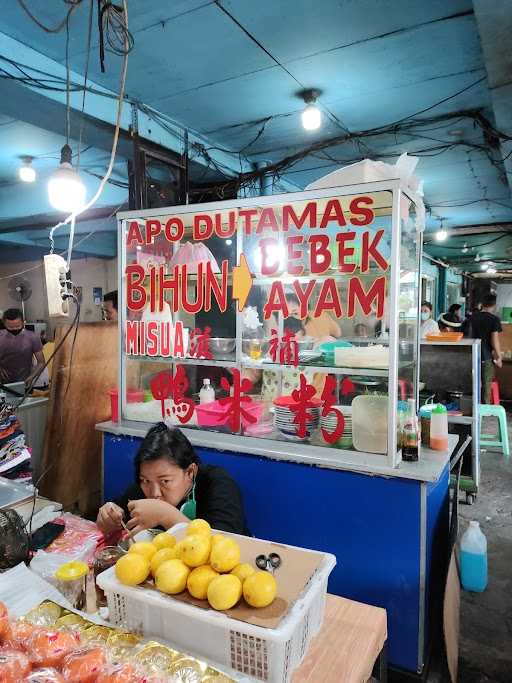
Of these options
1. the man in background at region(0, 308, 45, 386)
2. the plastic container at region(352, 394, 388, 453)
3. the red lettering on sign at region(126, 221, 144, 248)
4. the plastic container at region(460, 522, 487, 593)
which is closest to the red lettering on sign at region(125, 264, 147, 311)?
the red lettering on sign at region(126, 221, 144, 248)

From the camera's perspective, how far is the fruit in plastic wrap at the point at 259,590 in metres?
1.05

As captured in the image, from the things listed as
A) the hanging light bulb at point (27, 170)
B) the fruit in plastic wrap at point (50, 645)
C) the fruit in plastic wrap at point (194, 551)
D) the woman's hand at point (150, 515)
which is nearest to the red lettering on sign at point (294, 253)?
the woman's hand at point (150, 515)

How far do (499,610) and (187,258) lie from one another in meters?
2.79

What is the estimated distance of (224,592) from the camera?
1.05 metres

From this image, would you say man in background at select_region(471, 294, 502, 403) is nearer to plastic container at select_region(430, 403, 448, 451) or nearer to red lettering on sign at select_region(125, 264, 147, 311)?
plastic container at select_region(430, 403, 448, 451)

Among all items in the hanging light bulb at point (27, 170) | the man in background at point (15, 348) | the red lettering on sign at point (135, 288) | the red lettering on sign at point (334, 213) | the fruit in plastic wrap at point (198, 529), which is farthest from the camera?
the hanging light bulb at point (27, 170)

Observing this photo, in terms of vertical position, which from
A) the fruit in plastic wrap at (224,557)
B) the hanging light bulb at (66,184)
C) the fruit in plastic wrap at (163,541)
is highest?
the hanging light bulb at (66,184)

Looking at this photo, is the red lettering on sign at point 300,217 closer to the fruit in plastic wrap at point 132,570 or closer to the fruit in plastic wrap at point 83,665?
the fruit in plastic wrap at point 132,570

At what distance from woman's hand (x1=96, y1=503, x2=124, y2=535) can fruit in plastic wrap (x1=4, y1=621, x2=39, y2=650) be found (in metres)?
0.62

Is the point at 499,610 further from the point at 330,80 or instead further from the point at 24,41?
the point at 24,41

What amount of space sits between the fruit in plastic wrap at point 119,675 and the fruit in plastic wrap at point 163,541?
0.32 m

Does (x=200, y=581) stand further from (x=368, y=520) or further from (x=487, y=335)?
(x=487, y=335)

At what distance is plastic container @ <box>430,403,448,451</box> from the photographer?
101 inches

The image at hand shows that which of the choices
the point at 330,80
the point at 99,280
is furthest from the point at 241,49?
the point at 99,280
